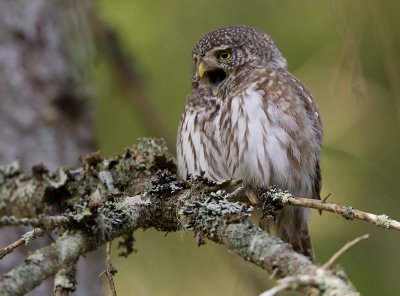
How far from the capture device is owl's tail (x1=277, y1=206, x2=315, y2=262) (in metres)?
3.54

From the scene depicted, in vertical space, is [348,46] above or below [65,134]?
below

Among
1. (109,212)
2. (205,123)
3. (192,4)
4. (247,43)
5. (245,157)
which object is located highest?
(192,4)

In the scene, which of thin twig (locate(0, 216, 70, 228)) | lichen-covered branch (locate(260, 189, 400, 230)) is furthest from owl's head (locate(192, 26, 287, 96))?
thin twig (locate(0, 216, 70, 228))

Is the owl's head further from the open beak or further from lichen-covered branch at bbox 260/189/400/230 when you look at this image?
lichen-covered branch at bbox 260/189/400/230

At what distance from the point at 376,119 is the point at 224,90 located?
5.50 feet

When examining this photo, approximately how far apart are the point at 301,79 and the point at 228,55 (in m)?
1.03

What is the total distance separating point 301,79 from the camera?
4695 mm

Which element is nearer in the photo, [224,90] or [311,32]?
[224,90]

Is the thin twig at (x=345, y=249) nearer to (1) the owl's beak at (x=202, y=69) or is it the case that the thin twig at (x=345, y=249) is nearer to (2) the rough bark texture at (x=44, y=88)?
(1) the owl's beak at (x=202, y=69)

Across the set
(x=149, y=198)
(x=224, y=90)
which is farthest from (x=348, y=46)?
(x=149, y=198)

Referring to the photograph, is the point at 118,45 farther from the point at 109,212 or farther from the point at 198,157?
the point at 109,212

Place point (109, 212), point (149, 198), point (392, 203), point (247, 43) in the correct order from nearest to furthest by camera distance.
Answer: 1. point (109, 212)
2. point (149, 198)
3. point (247, 43)
4. point (392, 203)

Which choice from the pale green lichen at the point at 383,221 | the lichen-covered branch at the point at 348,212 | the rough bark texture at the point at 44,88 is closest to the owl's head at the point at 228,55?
the rough bark texture at the point at 44,88

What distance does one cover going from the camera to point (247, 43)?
3.86 metres
